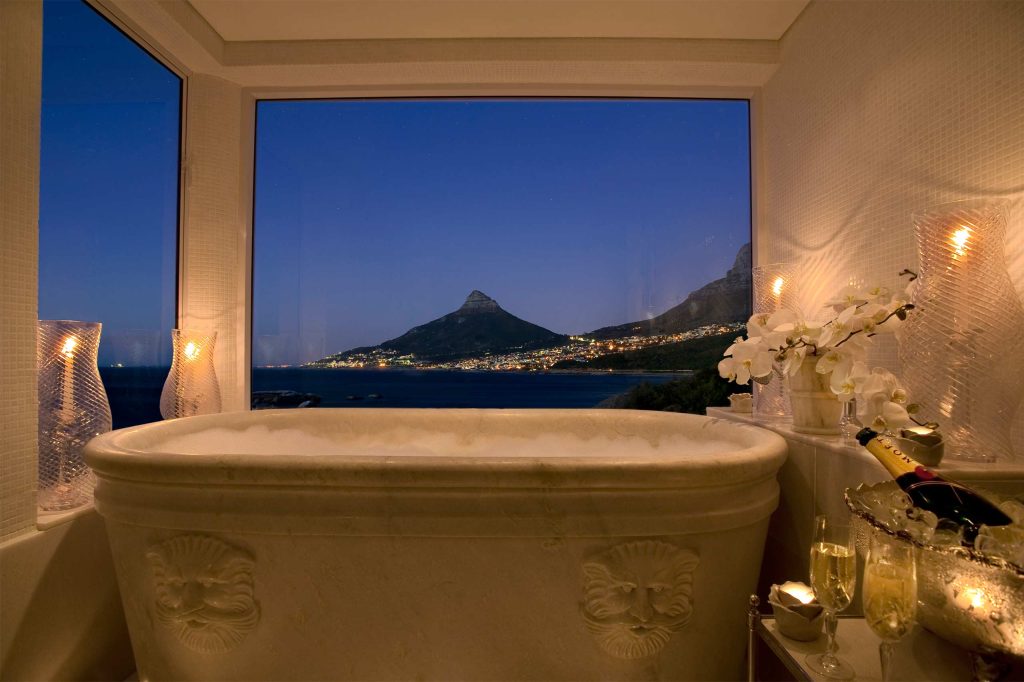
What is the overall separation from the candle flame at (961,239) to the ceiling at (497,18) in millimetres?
1493

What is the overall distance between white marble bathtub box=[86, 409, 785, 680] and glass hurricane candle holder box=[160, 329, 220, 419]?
109cm

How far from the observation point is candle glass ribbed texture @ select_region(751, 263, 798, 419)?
2.05 meters

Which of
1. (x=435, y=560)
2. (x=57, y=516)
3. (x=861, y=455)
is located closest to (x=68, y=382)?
(x=57, y=516)

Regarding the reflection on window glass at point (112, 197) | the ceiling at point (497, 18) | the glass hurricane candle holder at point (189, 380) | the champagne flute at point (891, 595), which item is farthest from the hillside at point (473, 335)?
the champagne flute at point (891, 595)

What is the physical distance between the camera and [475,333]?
3578 millimetres

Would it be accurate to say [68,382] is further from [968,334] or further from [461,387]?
[968,334]

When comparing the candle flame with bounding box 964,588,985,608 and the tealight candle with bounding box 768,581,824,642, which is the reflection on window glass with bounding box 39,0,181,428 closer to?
the tealight candle with bounding box 768,581,824,642

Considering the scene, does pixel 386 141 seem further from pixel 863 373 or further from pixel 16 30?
pixel 863 373

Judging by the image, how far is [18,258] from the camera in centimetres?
140

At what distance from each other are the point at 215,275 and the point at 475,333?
5.17ft

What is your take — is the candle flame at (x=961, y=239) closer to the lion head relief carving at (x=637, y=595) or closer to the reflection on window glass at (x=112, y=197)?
the lion head relief carving at (x=637, y=595)

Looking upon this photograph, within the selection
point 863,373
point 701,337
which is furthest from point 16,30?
point 701,337

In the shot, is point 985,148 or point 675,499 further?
point 985,148

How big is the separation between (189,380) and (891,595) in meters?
2.58
